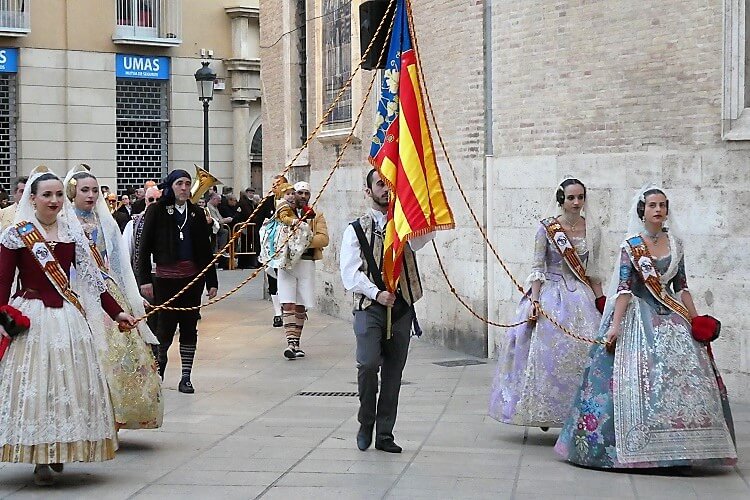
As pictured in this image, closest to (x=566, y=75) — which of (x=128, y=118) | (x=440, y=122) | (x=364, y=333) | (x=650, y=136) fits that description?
(x=650, y=136)

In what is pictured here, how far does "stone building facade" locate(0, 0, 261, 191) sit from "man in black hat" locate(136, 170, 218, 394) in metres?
24.0

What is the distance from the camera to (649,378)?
8141 millimetres

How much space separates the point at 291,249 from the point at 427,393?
10.7 ft

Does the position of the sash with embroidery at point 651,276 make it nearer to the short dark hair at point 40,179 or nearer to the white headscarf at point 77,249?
the white headscarf at point 77,249

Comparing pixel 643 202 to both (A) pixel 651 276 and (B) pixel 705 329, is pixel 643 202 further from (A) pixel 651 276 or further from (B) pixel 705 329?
(B) pixel 705 329

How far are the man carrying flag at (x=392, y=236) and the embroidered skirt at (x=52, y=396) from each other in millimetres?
1795

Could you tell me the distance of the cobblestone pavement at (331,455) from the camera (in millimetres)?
7836

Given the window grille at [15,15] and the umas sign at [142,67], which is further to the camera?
the umas sign at [142,67]

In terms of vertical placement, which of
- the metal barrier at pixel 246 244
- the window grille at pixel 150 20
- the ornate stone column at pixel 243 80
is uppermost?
the window grille at pixel 150 20

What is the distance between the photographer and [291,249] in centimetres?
1447

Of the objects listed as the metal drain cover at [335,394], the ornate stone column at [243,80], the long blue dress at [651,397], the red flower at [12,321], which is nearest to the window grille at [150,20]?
the ornate stone column at [243,80]

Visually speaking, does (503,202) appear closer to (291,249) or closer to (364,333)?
(291,249)

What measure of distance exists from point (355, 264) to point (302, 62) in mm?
12666

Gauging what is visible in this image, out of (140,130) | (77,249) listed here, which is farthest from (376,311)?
(140,130)
